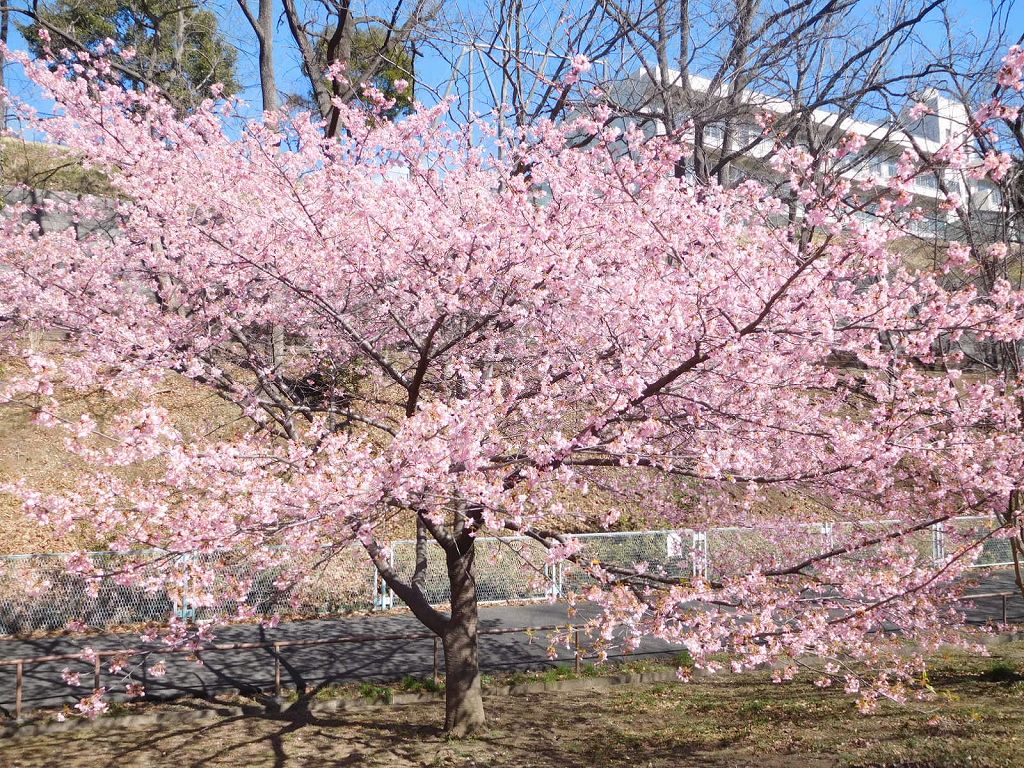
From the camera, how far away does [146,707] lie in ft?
27.7

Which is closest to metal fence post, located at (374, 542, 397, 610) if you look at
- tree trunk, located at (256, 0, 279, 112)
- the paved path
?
the paved path

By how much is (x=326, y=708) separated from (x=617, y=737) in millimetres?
3456

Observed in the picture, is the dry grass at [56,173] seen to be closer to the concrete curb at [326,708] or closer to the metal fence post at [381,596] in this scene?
the metal fence post at [381,596]

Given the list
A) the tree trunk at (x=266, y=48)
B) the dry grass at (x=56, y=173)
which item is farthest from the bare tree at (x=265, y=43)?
the dry grass at (x=56, y=173)

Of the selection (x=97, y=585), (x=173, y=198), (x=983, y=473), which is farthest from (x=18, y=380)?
(x=983, y=473)

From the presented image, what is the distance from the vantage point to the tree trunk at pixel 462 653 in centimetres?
736

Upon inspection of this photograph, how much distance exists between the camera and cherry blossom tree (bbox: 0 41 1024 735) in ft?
15.4

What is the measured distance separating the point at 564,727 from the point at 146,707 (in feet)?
16.0

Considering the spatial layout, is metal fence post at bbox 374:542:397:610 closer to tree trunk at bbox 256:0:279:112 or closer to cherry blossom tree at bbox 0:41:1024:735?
cherry blossom tree at bbox 0:41:1024:735

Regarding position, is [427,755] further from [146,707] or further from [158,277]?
[158,277]

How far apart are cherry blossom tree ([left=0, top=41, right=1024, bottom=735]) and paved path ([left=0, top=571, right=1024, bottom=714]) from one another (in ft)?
8.81

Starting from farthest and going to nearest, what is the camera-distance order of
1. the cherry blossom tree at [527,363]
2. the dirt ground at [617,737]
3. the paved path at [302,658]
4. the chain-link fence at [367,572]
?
the chain-link fence at [367,572], the paved path at [302,658], the dirt ground at [617,737], the cherry blossom tree at [527,363]

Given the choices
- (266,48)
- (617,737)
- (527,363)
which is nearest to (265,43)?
(266,48)

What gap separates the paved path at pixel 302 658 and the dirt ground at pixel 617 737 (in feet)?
3.99
